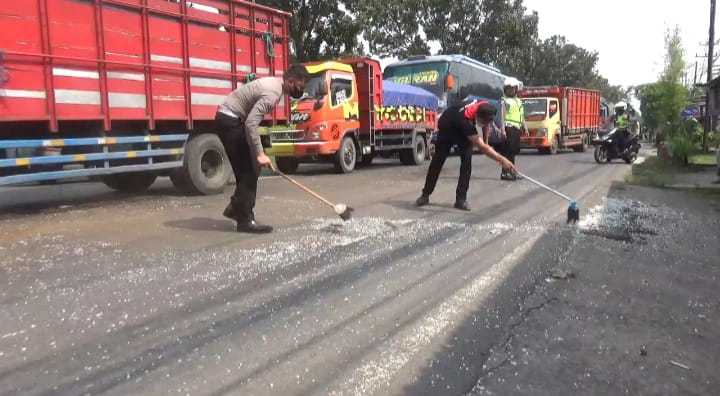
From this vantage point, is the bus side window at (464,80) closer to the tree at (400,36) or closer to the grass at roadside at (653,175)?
the grass at roadside at (653,175)

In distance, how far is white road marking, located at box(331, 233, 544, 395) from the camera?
274cm

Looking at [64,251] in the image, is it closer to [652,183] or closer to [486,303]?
[486,303]

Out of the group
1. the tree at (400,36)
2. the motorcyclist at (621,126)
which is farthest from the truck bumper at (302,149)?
the tree at (400,36)

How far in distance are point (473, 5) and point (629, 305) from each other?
3367cm

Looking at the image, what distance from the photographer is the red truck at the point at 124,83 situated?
6.70 m

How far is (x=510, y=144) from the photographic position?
37.5 feet

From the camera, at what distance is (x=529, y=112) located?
2211 cm

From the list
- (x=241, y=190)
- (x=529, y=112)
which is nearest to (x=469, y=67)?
(x=529, y=112)

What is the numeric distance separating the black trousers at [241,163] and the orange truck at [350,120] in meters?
5.94

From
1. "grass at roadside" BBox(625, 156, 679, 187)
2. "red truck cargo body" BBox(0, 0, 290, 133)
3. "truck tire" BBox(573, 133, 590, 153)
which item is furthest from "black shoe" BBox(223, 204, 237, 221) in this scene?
"truck tire" BBox(573, 133, 590, 153)

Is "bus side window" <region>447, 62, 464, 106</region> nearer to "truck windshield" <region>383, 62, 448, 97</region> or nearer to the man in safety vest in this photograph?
Answer: "truck windshield" <region>383, 62, 448, 97</region>

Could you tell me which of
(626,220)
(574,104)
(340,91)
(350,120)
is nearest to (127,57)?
(340,91)

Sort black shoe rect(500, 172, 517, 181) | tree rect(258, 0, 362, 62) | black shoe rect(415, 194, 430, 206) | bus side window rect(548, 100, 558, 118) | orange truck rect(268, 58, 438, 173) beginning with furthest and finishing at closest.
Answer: bus side window rect(548, 100, 558, 118) → tree rect(258, 0, 362, 62) → orange truck rect(268, 58, 438, 173) → black shoe rect(500, 172, 517, 181) → black shoe rect(415, 194, 430, 206)

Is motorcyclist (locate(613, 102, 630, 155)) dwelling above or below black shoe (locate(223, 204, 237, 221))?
above
